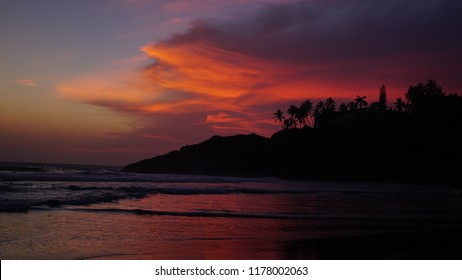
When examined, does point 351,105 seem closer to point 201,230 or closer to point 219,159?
point 219,159

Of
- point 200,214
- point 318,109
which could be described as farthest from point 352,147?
point 200,214

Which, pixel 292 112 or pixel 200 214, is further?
pixel 292 112

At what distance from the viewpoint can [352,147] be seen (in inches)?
3260

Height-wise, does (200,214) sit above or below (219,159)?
below

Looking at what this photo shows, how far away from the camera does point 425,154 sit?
71562mm

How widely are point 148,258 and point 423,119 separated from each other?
77.5 m

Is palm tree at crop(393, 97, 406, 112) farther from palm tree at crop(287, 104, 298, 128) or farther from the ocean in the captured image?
the ocean

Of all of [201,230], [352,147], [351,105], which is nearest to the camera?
[201,230]

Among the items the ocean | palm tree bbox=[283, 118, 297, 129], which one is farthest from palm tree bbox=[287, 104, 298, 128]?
the ocean

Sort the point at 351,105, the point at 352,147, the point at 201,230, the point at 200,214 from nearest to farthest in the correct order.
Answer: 1. the point at 201,230
2. the point at 200,214
3. the point at 352,147
4. the point at 351,105

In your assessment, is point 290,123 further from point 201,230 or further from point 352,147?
point 201,230

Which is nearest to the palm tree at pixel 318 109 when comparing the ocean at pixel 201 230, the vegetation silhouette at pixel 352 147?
the vegetation silhouette at pixel 352 147
